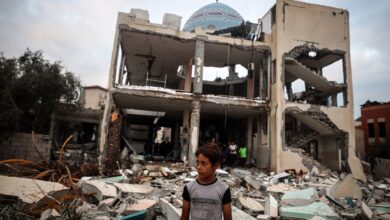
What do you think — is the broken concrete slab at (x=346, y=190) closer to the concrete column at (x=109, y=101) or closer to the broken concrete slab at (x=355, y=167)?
the broken concrete slab at (x=355, y=167)

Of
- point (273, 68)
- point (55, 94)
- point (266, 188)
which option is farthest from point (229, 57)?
point (55, 94)

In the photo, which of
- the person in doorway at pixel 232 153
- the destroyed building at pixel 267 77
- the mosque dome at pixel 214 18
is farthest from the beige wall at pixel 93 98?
the person in doorway at pixel 232 153

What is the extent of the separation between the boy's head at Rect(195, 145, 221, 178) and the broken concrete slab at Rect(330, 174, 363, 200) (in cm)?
756

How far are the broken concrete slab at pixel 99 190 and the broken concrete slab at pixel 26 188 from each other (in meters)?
0.64

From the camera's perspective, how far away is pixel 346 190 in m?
8.59

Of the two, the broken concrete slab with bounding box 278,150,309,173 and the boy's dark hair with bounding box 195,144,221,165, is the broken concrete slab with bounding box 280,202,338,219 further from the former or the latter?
the broken concrete slab with bounding box 278,150,309,173

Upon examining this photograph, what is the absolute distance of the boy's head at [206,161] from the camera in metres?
2.40

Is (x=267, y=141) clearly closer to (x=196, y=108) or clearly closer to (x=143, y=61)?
(x=196, y=108)

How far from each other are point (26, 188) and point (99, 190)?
158 cm

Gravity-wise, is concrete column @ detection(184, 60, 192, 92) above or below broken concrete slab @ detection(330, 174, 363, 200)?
above

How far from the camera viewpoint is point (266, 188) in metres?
9.19

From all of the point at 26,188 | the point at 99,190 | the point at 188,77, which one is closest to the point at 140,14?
the point at 188,77

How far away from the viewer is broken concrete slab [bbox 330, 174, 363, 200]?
8401 millimetres

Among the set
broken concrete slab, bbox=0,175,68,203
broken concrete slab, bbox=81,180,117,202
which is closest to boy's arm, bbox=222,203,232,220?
broken concrete slab, bbox=81,180,117,202
